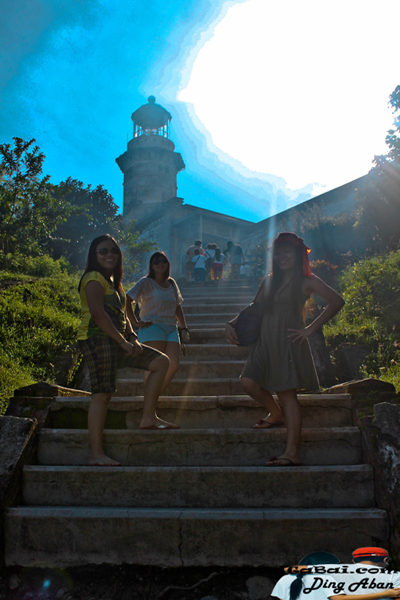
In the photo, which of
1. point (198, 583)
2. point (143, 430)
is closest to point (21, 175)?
point (143, 430)

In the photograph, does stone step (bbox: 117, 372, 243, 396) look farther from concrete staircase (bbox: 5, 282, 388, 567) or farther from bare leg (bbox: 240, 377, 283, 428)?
bare leg (bbox: 240, 377, 283, 428)

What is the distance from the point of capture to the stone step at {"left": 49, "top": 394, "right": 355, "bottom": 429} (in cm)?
319

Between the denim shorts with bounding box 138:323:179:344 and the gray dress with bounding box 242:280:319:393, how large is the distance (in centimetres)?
96

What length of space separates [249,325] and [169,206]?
79.2 feet

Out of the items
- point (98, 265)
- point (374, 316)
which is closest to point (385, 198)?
point (374, 316)

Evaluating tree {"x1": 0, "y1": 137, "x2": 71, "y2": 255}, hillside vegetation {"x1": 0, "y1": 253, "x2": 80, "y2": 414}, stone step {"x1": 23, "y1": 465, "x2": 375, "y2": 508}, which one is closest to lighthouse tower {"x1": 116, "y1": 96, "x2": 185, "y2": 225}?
tree {"x1": 0, "y1": 137, "x2": 71, "y2": 255}

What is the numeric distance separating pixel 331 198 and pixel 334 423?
759 inches

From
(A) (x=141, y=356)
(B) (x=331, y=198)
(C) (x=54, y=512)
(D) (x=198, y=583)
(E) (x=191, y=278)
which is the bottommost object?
(D) (x=198, y=583)

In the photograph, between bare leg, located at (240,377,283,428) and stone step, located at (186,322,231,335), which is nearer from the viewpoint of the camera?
bare leg, located at (240,377,283,428)

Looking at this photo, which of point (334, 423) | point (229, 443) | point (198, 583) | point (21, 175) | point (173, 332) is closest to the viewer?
point (198, 583)

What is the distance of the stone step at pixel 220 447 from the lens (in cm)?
288

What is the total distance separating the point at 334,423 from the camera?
3189 millimetres

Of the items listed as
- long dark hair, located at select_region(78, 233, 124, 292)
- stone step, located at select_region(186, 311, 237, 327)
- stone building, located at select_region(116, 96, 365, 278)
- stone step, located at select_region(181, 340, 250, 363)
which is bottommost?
stone step, located at select_region(181, 340, 250, 363)

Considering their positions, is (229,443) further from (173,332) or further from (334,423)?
(173,332)
